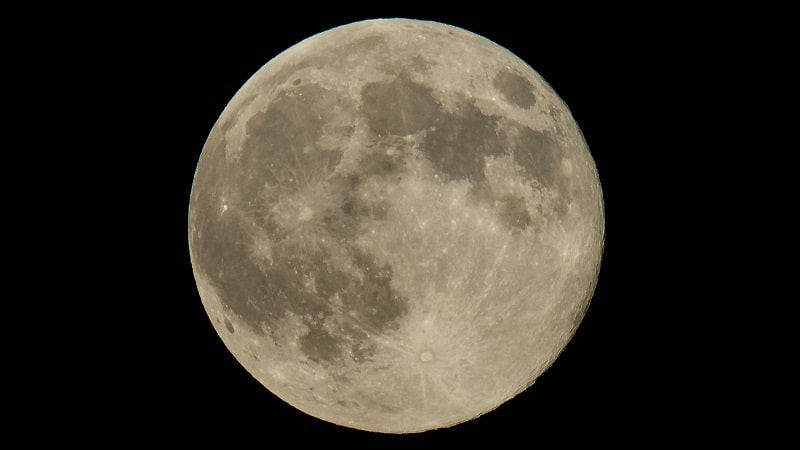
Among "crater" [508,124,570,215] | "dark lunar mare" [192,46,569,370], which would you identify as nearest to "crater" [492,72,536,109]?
"dark lunar mare" [192,46,569,370]

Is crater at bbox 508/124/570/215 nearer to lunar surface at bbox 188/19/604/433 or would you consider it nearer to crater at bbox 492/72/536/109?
lunar surface at bbox 188/19/604/433

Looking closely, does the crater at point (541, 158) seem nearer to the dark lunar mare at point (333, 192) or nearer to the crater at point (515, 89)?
the dark lunar mare at point (333, 192)

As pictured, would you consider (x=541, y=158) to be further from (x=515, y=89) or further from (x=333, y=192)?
(x=333, y=192)

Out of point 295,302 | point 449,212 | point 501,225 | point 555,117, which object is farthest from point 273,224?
point 555,117

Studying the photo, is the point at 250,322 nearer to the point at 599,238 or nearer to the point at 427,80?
the point at 427,80

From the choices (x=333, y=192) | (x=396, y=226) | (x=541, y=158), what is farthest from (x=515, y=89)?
(x=333, y=192)

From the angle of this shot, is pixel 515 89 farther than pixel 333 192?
Yes

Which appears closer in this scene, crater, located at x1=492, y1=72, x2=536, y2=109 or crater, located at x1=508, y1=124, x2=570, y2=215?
crater, located at x1=508, y1=124, x2=570, y2=215
